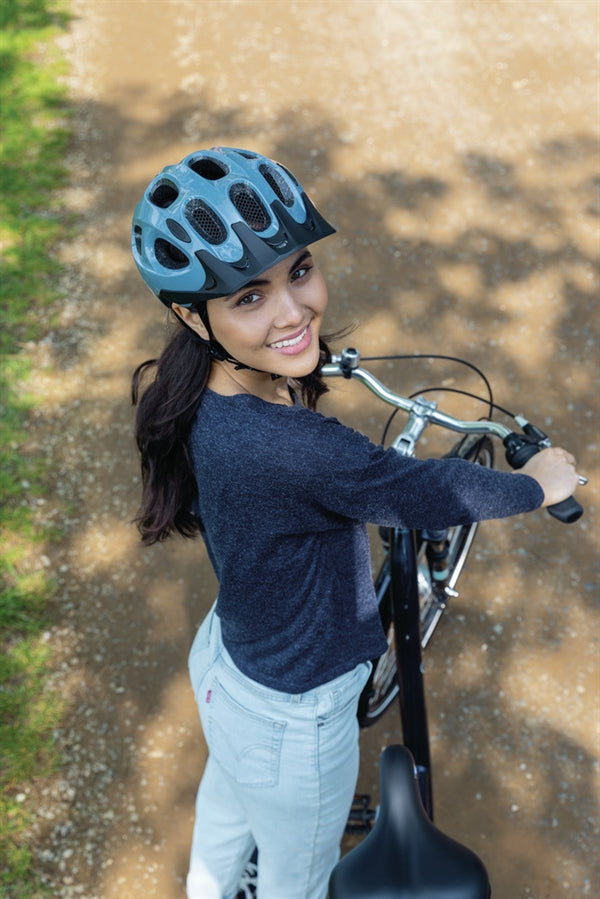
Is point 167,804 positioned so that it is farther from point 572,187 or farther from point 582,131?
point 582,131

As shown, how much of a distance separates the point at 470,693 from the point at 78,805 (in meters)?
1.65

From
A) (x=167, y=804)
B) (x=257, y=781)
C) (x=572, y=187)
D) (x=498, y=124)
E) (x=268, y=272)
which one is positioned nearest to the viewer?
(x=268, y=272)

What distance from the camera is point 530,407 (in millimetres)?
4102

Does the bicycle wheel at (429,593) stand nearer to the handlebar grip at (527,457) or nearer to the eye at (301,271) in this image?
the handlebar grip at (527,457)

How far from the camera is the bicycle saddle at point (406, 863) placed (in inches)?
68.8

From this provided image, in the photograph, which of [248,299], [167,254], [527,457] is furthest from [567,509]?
[167,254]

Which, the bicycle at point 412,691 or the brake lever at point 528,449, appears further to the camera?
the brake lever at point 528,449

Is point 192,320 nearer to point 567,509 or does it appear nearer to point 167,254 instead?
point 167,254

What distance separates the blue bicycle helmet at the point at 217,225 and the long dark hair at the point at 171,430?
0.13 metres

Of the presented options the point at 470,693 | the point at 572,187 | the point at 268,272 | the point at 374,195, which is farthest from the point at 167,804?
the point at 572,187

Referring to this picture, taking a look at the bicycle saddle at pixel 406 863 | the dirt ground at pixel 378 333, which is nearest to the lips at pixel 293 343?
the bicycle saddle at pixel 406 863

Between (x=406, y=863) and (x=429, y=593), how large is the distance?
4.77 feet

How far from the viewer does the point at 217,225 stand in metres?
1.88

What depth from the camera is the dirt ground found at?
10.5ft
